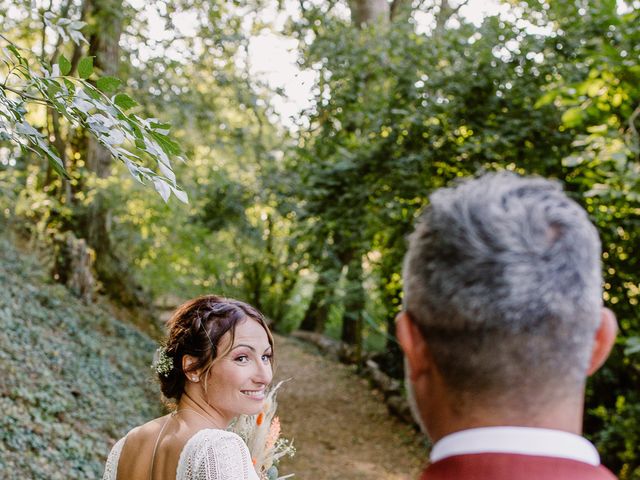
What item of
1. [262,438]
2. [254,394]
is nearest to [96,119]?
[254,394]

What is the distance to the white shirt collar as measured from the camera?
2.64 ft

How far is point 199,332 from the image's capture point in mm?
2201

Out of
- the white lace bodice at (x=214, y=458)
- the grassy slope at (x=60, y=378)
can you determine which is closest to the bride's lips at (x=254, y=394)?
the white lace bodice at (x=214, y=458)

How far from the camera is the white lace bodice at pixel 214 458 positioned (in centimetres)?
186

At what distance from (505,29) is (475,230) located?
8374 millimetres

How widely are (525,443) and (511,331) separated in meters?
0.13

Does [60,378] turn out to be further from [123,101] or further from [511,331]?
[511,331]

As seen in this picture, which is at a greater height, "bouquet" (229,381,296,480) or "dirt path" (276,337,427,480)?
"bouquet" (229,381,296,480)

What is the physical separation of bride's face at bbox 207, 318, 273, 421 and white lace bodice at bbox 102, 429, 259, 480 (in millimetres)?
186

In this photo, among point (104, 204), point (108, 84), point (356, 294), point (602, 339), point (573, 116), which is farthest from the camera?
point (356, 294)

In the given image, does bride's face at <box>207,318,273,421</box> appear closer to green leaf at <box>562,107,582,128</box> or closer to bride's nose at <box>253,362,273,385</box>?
bride's nose at <box>253,362,273,385</box>

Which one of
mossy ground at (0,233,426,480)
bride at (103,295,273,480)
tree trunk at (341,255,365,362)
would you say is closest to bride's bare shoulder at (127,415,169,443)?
bride at (103,295,273,480)

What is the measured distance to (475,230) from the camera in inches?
33.0

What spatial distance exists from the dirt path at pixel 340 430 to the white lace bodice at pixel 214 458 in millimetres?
6162
